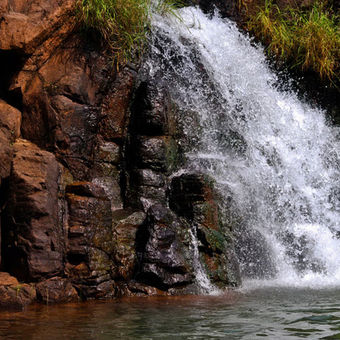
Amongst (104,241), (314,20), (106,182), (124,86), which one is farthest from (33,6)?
(314,20)

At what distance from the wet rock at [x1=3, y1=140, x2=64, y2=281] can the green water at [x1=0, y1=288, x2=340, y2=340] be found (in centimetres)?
52

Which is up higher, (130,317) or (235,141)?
(235,141)

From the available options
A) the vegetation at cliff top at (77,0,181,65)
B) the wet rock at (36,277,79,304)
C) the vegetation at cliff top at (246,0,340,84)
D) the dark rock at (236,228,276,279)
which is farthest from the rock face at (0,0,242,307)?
the vegetation at cliff top at (246,0,340,84)

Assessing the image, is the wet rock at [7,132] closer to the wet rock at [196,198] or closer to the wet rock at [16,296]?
the wet rock at [16,296]

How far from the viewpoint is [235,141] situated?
7.49 meters

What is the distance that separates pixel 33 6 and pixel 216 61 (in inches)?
123

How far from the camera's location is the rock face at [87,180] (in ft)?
15.9

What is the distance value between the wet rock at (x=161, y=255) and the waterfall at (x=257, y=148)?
34.6 inches

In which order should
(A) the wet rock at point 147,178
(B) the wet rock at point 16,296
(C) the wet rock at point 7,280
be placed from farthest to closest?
(A) the wet rock at point 147,178 → (C) the wet rock at point 7,280 → (B) the wet rock at point 16,296

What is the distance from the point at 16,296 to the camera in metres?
4.38

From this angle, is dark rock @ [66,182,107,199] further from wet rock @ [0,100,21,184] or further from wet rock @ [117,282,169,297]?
wet rock @ [117,282,169,297]

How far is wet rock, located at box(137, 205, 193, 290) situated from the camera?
513cm

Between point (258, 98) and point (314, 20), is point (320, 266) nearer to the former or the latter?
point (258, 98)

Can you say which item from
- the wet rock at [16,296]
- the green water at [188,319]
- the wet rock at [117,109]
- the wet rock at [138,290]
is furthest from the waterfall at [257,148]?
the wet rock at [16,296]
